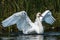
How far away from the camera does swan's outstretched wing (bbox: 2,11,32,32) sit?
67.4ft

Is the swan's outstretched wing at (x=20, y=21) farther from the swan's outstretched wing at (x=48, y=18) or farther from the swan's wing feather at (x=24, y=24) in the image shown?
the swan's outstretched wing at (x=48, y=18)

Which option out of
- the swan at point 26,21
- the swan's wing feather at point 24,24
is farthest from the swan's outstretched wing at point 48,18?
the swan's wing feather at point 24,24

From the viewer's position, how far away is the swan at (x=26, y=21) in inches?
810

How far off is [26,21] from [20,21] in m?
0.44

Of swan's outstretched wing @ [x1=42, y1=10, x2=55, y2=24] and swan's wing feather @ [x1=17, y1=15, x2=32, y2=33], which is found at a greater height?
swan's outstretched wing @ [x1=42, y1=10, x2=55, y2=24]

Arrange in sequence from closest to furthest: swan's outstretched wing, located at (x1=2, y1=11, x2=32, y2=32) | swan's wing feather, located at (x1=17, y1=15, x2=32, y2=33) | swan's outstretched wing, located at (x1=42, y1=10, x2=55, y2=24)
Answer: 1. swan's outstretched wing, located at (x1=2, y1=11, x2=32, y2=32)
2. swan's wing feather, located at (x1=17, y1=15, x2=32, y2=33)
3. swan's outstretched wing, located at (x1=42, y1=10, x2=55, y2=24)

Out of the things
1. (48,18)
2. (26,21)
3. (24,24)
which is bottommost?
(24,24)

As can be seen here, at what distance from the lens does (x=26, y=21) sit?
68.4ft

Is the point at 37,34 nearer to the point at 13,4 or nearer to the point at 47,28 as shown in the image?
the point at 47,28

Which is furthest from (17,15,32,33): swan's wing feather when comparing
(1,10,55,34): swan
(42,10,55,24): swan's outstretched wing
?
(42,10,55,24): swan's outstretched wing

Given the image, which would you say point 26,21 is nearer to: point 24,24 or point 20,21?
point 24,24

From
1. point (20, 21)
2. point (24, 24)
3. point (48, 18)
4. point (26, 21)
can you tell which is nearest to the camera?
point (26, 21)

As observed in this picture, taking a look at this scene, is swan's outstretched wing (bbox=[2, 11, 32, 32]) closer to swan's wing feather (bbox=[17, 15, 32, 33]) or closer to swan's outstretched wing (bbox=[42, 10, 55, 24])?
swan's wing feather (bbox=[17, 15, 32, 33])

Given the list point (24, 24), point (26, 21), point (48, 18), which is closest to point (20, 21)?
point (24, 24)
